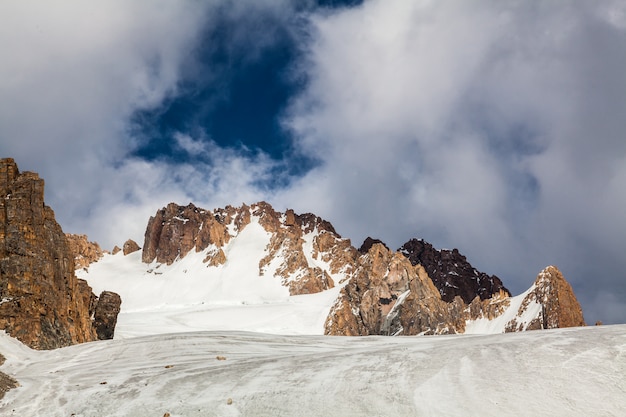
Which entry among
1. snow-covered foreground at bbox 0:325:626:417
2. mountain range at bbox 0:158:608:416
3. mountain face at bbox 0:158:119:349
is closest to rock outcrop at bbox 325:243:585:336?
mountain range at bbox 0:158:608:416

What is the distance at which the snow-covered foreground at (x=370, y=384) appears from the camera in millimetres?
12383

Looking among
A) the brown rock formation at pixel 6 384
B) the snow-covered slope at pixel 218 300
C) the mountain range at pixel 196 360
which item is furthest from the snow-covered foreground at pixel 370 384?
the snow-covered slope at pixel 218 300

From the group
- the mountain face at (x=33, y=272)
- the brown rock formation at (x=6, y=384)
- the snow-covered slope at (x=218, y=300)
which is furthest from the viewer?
the snow-covered slope at (x=218, y=300)

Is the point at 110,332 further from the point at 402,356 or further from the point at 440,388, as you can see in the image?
the point at 440,388

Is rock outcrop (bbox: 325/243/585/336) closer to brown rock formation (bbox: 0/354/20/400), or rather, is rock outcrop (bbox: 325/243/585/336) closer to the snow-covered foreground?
the snow-covered foreground

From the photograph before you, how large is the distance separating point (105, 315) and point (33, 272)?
18.7m

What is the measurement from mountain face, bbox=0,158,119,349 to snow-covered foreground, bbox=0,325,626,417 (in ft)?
45.4

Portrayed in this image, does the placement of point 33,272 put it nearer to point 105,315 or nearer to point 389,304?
point 105,315

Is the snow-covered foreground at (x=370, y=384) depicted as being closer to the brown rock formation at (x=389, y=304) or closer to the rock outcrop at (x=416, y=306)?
the brown rock formation at (x=389, y=304)

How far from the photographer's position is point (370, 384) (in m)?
14.4

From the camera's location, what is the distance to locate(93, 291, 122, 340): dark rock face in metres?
52.9

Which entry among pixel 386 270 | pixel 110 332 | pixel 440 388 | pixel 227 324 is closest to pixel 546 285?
pixel 386 270

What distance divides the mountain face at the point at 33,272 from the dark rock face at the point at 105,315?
7996mm

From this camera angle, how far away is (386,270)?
121 metres
